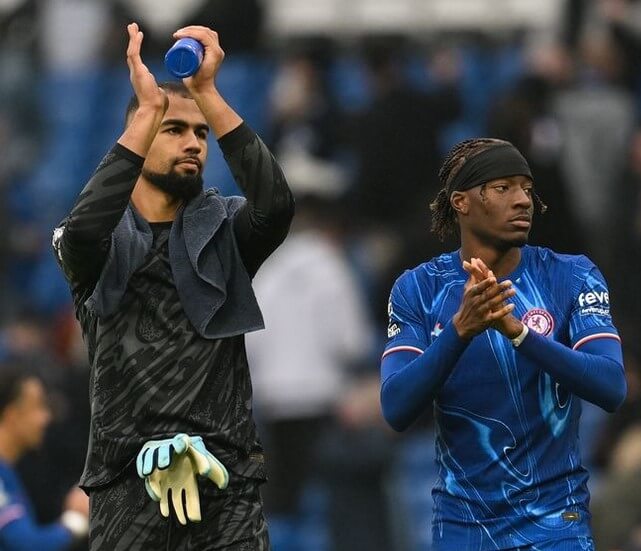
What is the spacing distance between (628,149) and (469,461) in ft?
22.5

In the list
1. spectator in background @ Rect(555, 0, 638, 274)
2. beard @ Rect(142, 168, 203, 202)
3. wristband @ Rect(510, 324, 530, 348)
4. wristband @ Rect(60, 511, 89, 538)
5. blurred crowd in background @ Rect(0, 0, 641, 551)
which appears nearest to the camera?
wristband @ Rect(510, 324, 530, 348)

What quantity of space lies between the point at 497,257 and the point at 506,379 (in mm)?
391

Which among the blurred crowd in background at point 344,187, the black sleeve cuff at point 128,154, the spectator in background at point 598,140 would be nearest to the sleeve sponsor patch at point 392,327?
the black sleeve cuff at point 128,154

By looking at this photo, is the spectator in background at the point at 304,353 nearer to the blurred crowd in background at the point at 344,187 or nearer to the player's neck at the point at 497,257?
the blurred crowd in background at the point at 344,187

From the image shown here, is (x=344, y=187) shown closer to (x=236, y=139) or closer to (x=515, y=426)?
(x=236, y=139)

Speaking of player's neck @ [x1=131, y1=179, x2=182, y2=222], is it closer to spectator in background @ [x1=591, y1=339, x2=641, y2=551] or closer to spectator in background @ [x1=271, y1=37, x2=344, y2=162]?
spectator in background @ [x1=591, y1=339, x2=641, y2=551]

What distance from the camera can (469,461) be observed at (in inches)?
235

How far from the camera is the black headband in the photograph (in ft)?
19.6

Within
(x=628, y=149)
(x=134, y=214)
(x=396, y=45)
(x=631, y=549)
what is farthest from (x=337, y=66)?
(x=134, y=214)

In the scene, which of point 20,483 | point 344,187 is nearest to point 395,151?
point 344,187

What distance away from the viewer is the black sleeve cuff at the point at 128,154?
5.99 meters

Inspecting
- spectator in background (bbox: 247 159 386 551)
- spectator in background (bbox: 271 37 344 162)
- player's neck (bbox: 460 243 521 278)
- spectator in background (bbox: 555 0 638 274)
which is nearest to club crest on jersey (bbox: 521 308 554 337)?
player's neck (bbox: 460 243 521 278)

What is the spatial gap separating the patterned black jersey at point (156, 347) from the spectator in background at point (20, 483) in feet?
5.40

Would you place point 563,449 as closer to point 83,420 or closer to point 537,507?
point 537,507
